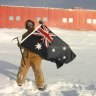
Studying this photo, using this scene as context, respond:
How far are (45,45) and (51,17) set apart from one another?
20.8 m

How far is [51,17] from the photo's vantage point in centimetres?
3012

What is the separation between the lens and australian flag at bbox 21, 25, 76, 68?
373 inches

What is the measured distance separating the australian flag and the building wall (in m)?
19.8

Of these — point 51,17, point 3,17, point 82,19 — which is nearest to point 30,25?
point 3,17

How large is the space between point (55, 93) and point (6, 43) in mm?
13076

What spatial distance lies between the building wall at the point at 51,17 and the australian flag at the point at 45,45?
19.8 metres

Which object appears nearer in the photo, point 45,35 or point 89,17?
point 45,35

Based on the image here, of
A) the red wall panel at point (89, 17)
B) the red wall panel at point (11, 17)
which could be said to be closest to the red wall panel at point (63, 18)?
the red wall panel at point (89, 17)

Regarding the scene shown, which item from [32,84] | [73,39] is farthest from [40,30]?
[73,39]

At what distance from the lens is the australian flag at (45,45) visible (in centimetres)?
948

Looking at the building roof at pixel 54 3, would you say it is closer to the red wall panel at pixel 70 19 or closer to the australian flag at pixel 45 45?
the red wall panel at pixel 70 19

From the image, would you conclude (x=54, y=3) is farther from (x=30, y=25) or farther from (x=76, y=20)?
(x=30, y=25)

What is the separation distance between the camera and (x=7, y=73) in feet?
37.5

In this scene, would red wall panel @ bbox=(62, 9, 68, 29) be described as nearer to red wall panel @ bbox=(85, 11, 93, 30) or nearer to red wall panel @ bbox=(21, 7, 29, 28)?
red wall panel @ bbox=(85, 11, 93, 30)
